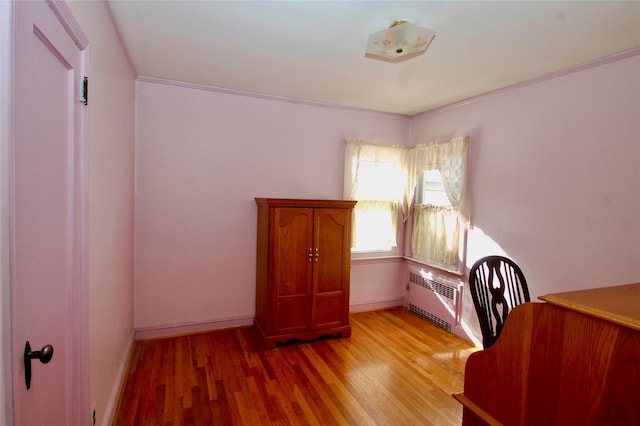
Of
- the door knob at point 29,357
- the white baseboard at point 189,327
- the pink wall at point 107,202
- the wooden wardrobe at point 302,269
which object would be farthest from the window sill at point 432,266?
the door knob at point 29,357

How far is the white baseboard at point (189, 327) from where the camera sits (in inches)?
125

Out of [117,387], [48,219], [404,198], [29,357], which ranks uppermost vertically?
[404,198]

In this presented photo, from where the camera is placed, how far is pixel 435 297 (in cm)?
378

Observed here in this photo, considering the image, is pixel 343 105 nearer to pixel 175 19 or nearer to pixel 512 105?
pixel 512 105

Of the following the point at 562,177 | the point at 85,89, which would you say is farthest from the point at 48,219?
the point at 562,177

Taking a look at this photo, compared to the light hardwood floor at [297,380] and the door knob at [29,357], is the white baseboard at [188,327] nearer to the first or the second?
the light hardwood floor at [297,380]

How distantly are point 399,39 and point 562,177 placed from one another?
177 centimetres

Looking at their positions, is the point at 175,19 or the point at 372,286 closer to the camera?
the point at 175,19

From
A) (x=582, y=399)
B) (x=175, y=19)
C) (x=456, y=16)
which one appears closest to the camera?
(x=582, y=399)

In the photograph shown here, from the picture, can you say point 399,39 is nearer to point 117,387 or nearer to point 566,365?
point 566,365

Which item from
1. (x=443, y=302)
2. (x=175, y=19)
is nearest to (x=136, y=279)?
(x=175, y=19)

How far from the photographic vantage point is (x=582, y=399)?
807 mm

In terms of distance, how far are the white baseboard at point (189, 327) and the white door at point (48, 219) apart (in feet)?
5.97

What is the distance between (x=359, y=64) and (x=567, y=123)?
5.66 ft
